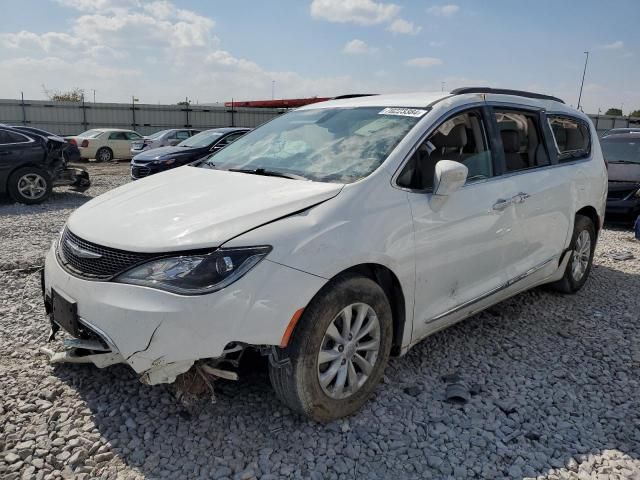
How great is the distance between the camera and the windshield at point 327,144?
10.3 feet

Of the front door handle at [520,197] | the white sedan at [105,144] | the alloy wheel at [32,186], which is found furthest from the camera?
the white sedan at [105,144]

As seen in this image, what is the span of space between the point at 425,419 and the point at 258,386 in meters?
1.00

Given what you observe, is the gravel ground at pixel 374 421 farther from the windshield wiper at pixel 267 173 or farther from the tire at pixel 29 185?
the tire at pixel 29 185

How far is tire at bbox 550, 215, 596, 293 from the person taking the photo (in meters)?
4.84

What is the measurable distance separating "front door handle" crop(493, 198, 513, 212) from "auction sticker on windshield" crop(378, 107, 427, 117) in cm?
82

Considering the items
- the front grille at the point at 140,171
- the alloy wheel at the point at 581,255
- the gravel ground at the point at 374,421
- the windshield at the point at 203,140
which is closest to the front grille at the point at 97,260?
the gravel ground at the point at 374,421

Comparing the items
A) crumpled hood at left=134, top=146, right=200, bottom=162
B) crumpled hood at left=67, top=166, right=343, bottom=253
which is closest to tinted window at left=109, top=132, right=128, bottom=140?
crumpled hood at left=134, top=146, right=200, bottom=162

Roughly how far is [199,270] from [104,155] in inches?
812

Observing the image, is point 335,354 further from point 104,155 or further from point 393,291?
point 104,155

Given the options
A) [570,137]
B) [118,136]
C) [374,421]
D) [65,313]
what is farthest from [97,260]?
[118,136]

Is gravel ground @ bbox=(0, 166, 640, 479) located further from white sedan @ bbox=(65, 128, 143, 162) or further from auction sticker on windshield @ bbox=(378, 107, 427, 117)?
white sedan @ bbox=(65, 128, 143, 162)

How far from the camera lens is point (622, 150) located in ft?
31.0

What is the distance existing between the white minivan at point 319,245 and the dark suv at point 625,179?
17.6 ft

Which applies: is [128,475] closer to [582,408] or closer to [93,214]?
[93,214]
